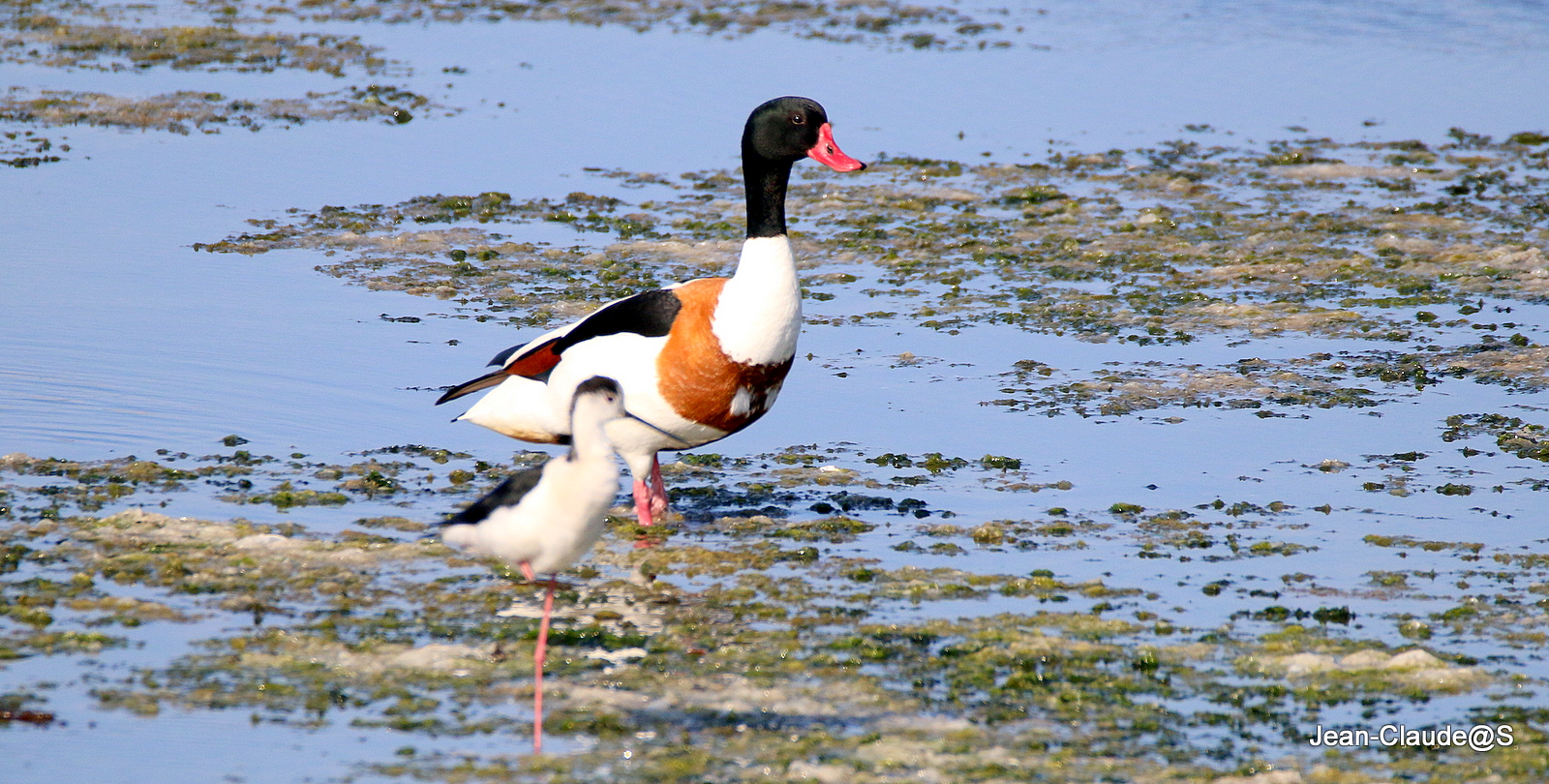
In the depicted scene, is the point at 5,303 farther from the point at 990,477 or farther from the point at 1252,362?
the point at 1252,362

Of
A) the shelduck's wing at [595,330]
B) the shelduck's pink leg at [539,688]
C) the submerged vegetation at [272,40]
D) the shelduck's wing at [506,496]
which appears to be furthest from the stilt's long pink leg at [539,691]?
the submerged vegetation at [272,40]

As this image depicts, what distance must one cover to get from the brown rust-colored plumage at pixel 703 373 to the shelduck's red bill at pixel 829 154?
1.04m

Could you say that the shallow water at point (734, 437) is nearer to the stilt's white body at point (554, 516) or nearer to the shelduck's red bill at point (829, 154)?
the stilt's white body at point (554, 516)

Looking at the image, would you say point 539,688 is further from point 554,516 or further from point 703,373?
point 703,373

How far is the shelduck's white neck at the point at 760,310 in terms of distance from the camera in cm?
708

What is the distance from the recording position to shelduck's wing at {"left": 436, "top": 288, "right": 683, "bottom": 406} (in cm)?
727

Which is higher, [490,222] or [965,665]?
[490,222]

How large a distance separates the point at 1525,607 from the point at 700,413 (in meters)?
3.32

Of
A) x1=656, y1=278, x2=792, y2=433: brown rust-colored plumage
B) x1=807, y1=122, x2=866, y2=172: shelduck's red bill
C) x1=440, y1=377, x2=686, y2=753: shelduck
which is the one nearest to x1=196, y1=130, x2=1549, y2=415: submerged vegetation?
x1=807, y1=122, x2=866, y2=172: shelduck's red bill

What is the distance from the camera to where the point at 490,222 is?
1273 centimetres

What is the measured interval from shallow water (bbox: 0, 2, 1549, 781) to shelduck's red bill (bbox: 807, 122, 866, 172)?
1.44m

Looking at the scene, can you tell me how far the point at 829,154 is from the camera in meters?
7.90

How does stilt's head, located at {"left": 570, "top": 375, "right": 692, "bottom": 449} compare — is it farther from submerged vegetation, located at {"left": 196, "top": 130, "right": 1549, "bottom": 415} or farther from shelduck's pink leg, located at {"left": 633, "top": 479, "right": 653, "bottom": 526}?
submerged vegetation, located at {"left": 196, "top": 130, "right": 1549, "bottom": 415}

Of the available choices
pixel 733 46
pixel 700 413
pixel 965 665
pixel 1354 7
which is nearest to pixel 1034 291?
pixel 700 413
